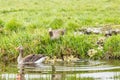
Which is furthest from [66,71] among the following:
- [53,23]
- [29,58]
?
[53,23]

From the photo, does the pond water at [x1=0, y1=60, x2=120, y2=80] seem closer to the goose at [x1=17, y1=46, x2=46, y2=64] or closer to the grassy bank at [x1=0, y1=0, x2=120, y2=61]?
the goose at [x1=17, y1=46, x2=46, y2=64]

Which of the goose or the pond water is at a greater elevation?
the goose

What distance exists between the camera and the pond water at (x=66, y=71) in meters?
19.1

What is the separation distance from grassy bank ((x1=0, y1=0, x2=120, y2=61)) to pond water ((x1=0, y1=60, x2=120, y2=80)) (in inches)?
37.8

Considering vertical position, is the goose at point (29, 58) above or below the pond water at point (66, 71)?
above

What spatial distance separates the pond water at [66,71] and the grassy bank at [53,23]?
960 millimetres

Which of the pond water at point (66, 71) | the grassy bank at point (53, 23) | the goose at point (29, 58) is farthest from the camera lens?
the grassy bank at point (53, 23)

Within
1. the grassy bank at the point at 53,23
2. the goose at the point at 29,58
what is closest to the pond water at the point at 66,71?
the goose at the point at 29,58

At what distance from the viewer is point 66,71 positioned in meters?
20.5

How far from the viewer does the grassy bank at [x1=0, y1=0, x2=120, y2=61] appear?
23.3m

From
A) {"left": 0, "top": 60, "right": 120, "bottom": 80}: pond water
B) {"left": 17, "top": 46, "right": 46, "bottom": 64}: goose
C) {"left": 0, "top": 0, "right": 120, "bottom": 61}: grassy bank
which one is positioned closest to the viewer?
{"left": 0, "top": 60, "right": 120, "bottom": 80}: pond water

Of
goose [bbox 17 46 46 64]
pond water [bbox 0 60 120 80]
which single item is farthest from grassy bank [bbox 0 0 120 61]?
goose [bbox 17 46 46 64]

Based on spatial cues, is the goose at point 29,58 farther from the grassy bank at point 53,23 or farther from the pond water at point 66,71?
the grassy bank at point 53,23

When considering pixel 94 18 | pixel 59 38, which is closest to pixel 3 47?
pixel 59 38
